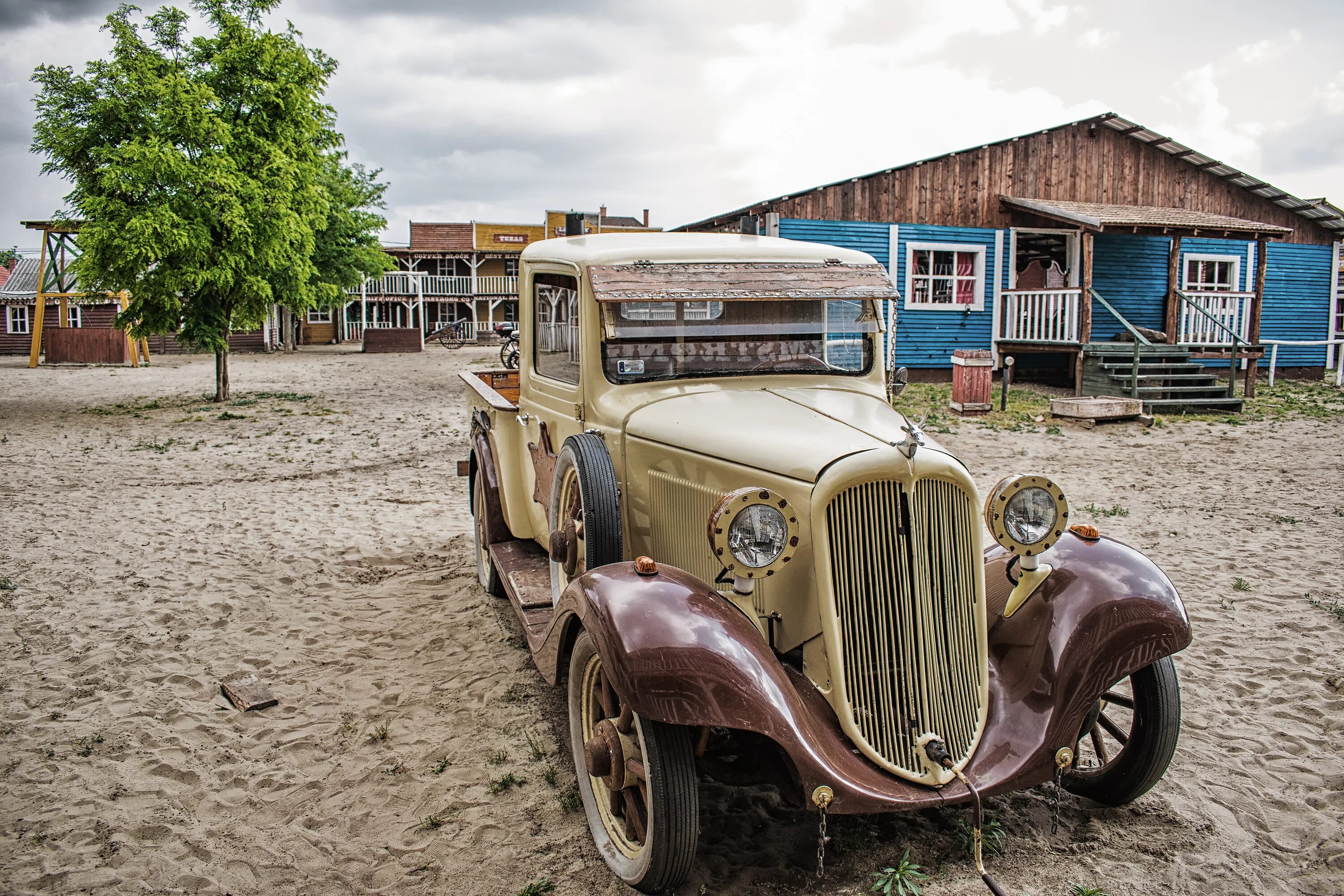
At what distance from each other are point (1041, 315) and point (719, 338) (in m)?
14.6

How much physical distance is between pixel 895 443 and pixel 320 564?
4912mm

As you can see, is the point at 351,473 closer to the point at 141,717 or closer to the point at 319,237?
the point at 141,717

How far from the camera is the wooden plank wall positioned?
17062mm

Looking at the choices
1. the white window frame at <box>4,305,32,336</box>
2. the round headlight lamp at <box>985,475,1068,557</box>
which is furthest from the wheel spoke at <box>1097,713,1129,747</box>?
the white window frame at <box>4,305,32,336</box>

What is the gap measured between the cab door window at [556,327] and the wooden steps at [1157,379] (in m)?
11.7

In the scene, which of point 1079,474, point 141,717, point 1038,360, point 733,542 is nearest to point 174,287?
point 141,717

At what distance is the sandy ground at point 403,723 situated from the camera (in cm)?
291

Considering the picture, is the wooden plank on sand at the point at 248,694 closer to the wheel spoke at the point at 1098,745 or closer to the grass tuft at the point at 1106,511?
the wheel spoke at the point at 1098,745

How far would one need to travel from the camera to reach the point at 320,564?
20.8ft

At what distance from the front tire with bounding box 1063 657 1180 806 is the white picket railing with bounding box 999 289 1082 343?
13705 mm

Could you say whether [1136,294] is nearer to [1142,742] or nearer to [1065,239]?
[1065,239]

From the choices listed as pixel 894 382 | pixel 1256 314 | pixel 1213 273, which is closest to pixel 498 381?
pixel 894 382

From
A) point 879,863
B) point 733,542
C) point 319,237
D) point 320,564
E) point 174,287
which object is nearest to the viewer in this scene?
point 733,542

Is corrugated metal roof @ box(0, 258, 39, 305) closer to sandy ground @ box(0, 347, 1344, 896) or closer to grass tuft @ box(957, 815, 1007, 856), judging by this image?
sandy ground @ box(0, 347, 1344, 896)
